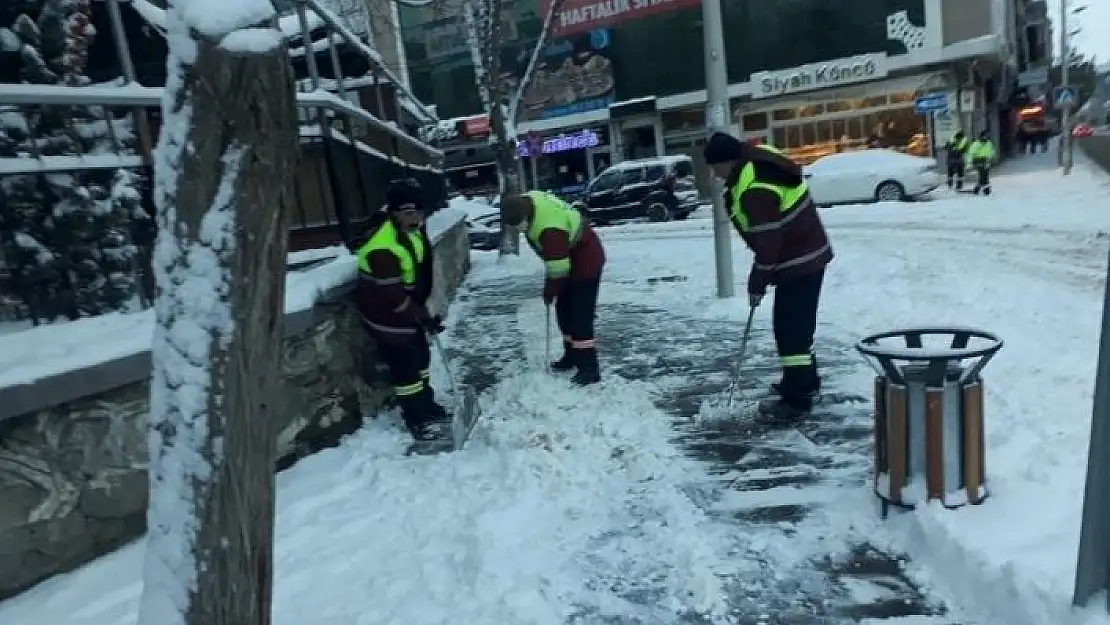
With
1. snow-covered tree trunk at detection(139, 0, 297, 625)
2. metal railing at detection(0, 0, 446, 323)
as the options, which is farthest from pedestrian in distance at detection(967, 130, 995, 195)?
snow-covered tree trunk at detection(139, 0, 297, 625)

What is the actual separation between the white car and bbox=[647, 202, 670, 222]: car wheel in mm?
3660

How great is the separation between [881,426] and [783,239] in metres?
1.68

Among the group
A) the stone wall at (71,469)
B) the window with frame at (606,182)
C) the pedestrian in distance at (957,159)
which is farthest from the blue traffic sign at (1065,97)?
the stone wall at (71,469)

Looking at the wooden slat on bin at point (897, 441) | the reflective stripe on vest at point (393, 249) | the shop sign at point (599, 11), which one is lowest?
the wooden slat on bin at point (897, 441)

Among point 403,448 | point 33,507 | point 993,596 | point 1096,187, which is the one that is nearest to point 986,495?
point 993,596

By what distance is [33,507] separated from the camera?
12.0 ft

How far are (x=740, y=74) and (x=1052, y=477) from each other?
28.3 m

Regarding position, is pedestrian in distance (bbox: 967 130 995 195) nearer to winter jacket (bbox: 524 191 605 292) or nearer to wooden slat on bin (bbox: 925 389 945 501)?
winter jacket (bbox: 524 191 605 292)

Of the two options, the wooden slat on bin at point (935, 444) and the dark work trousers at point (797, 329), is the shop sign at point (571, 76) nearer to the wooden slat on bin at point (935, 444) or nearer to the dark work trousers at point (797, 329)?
the dark work trousers at point (797, 329)

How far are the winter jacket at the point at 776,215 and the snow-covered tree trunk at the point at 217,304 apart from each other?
3489 mm

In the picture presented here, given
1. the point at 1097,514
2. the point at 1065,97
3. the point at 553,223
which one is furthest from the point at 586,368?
the point at 1065,97

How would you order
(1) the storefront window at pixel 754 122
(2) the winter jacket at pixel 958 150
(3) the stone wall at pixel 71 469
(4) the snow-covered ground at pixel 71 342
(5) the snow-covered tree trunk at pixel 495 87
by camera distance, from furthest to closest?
(1) the storefront window at pixel 754 122 < (2) the winter jacket at pixel 958 150 < (5) the snow-covered tree trunk at pixel 495 87 < (4) the snow-covered ground at pixel 71 342 < (3) the stone wall at pixel 71 469

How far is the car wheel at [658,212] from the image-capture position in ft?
72.9

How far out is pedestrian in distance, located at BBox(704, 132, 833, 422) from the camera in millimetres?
5117
